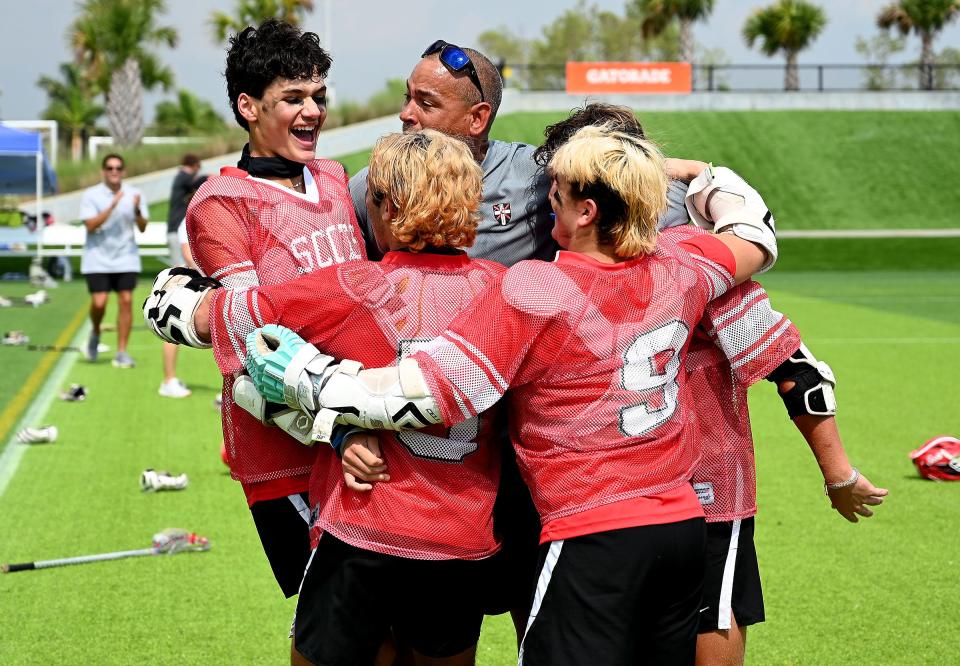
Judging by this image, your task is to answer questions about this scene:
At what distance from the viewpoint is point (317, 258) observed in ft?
12.0

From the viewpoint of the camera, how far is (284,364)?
10.1ft

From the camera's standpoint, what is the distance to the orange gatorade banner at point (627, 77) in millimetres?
52406

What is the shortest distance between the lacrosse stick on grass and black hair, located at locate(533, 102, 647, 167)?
3.89m

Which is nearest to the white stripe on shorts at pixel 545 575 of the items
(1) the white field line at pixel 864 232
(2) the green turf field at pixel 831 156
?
(1) the white field line at pixel 864 232

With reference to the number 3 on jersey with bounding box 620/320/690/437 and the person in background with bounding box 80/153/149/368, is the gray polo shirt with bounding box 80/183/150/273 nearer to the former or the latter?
the person in background with bounding box 80/153/149/368

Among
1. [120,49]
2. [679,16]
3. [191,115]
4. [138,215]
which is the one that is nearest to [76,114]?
[191,115]

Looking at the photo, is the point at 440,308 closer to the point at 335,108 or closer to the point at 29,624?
the point at 29,624

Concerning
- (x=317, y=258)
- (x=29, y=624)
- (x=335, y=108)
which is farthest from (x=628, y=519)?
(x=335, y=108)

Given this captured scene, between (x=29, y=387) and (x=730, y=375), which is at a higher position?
(x=730, y=375)

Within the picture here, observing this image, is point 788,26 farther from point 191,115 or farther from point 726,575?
point 726,575

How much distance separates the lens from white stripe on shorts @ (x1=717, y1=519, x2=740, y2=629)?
3.80m

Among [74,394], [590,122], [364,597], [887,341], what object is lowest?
[74,394]

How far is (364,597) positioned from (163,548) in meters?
3.98

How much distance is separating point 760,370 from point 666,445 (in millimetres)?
550
